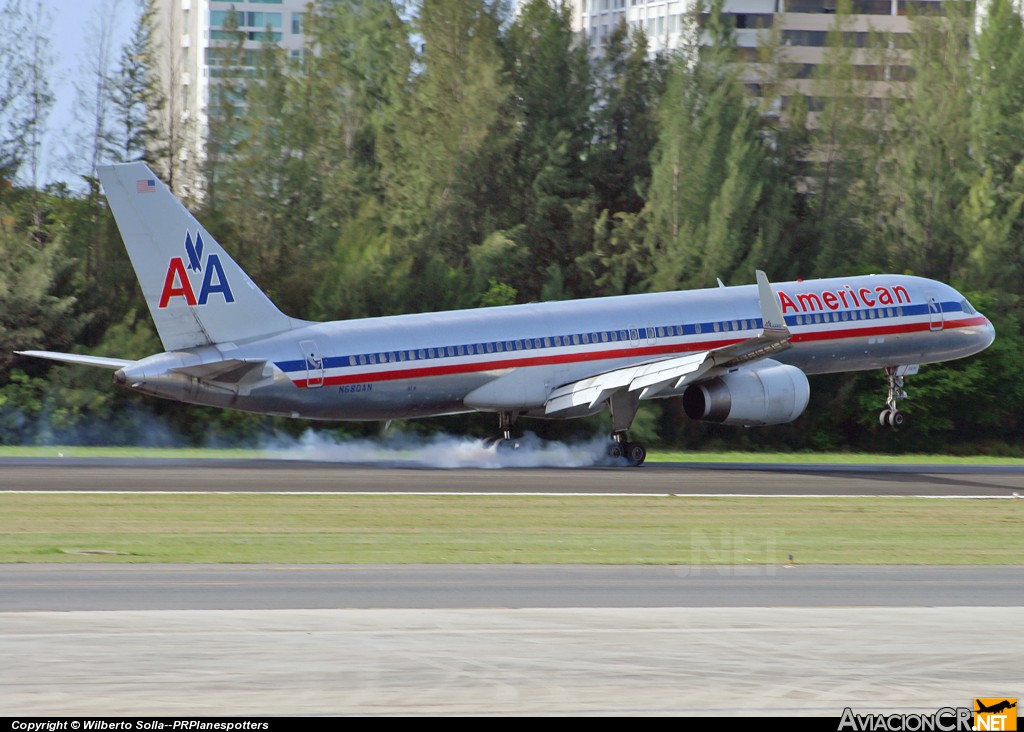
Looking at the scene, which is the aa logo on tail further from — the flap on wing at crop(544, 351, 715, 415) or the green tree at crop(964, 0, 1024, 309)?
the green tree at crop(964, 0, 1024, 309)

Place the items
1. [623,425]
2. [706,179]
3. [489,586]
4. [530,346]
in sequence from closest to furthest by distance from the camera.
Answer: [489,586]
[530,346]
[623,425]
[706,179]

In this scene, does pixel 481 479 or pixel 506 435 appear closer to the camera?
→ pixel 481 479

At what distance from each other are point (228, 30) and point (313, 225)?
44.2 ft

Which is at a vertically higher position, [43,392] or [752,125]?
[752,125]

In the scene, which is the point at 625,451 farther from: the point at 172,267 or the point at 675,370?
the point at 172,267

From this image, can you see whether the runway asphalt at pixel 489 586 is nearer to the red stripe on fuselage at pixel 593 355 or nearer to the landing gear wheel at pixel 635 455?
the red stripe on fuselage at pixel 593 355

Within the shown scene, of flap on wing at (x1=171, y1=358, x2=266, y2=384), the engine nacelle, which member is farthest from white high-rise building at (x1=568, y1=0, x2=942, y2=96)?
flap on wing at (x1=171, y1=358, x2=266, y2=384)

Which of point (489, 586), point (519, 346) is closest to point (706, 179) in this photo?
point (519, 346)

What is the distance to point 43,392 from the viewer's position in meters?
Result: 55.8

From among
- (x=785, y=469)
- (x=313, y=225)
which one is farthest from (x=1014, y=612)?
(x=313, y=225)

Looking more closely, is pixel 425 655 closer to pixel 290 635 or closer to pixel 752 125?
pixel 290 635

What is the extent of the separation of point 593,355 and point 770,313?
594cm

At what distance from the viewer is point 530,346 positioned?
144ft

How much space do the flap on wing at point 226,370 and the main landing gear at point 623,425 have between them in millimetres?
10134
